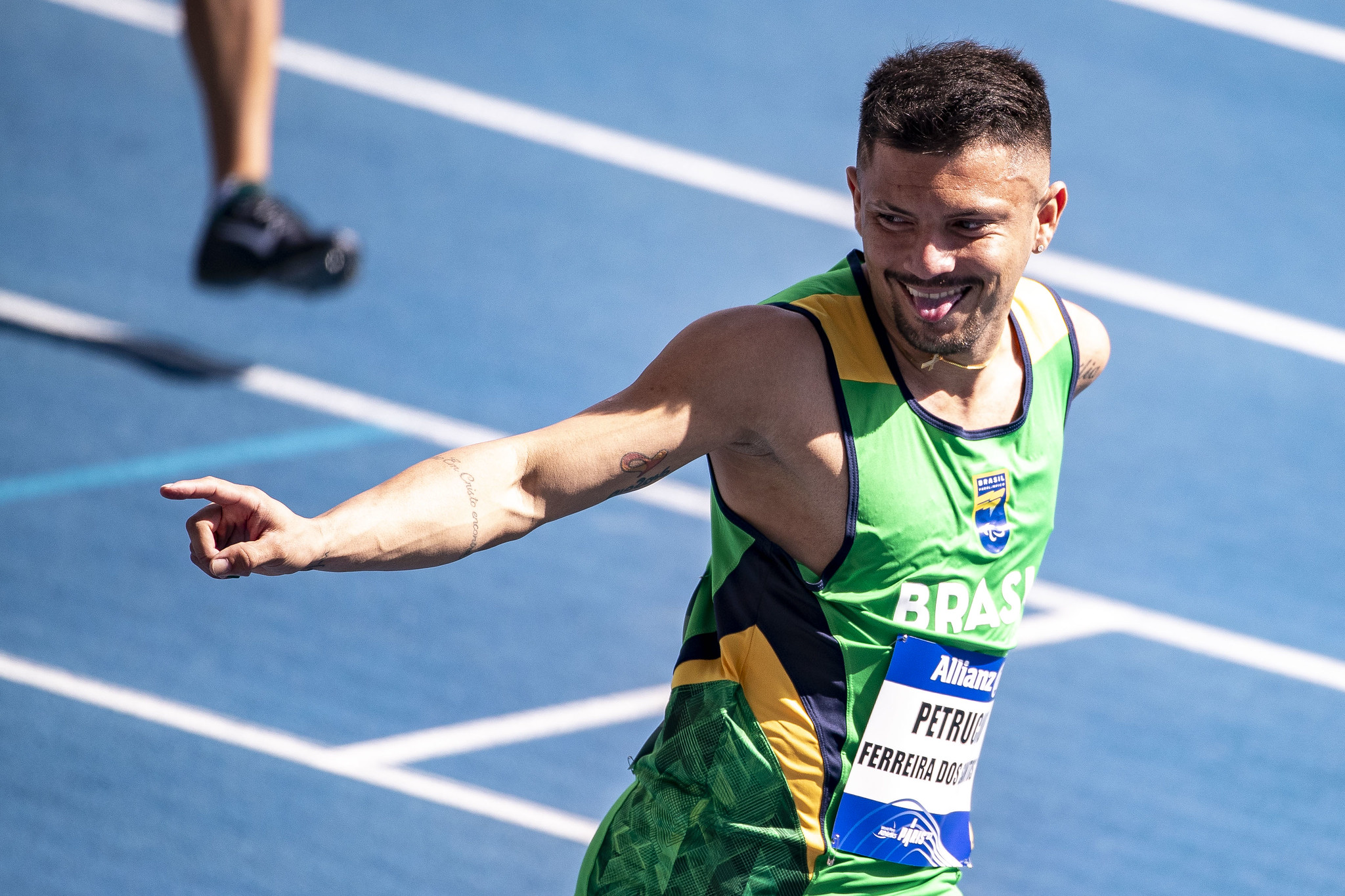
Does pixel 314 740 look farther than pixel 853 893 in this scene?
Yes

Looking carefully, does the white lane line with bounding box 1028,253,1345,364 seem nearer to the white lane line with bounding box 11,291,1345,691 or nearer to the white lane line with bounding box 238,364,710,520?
the white lane line with bounding box 11,291,1345,691

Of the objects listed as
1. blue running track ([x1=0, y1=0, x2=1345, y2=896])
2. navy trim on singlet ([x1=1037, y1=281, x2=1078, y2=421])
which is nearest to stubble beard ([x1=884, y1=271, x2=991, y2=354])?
navy trim on singlet ([x1=1037, y1=281, x2=1078, y2=421])


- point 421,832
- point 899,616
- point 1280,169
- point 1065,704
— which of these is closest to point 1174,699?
point 1065,704

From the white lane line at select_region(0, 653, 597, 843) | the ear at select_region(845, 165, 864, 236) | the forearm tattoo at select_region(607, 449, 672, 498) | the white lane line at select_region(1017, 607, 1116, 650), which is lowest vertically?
the white lane line at select_region(0, 653, 597, 843)

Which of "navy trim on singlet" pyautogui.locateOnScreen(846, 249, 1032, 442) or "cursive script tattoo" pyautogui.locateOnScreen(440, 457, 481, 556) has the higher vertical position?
"navy trim on singlet" pyautogui.locateOnScreen(846, 249, 1032, 442)

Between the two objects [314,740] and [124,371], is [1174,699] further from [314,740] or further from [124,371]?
[124,371]

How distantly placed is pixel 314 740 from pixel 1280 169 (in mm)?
5170

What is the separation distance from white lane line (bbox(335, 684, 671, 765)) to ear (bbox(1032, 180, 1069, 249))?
7.69ft

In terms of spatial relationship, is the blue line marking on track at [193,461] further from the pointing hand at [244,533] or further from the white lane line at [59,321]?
the pointing hand at [244,533]

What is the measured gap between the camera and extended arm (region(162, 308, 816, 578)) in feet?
6.42

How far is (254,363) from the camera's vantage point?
566 centimetres

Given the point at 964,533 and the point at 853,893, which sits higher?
the point at 964,533

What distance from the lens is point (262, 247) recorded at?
427 cm

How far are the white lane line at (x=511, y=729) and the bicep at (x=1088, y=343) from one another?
2.01m
